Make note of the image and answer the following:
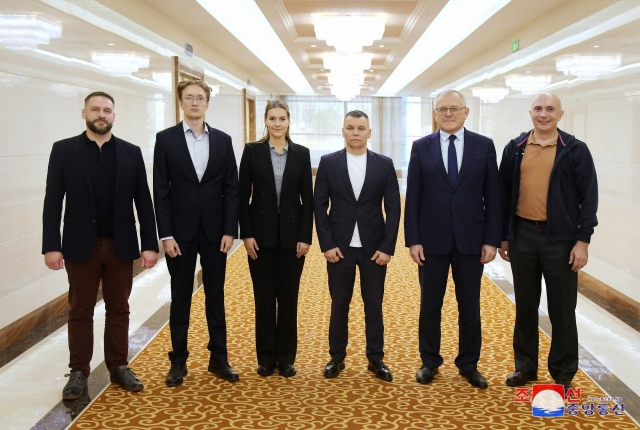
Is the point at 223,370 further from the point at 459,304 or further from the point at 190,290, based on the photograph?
the point at 459,304

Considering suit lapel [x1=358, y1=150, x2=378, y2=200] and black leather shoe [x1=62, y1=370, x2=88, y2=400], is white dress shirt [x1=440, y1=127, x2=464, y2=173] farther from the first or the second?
black leather shoe [x1=62, y1=370, x2=88, y2=400]

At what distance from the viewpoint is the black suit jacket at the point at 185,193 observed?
4.18m

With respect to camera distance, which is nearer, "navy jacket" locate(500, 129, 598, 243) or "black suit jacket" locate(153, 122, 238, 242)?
"navy jacket" locate(500, 129, 598, 243)

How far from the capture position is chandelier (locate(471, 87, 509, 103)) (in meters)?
12.1

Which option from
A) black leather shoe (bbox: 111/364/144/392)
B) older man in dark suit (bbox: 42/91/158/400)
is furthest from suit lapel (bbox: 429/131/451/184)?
black leather shoe (bbox: 111/364/144/392)

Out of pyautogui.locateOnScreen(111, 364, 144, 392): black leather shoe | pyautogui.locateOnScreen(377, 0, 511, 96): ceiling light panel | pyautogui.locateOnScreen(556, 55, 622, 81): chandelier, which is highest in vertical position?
pyautogui.locateOnScreen(377, 0, 511, 96): ceiling light panel

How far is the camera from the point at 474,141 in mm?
4203

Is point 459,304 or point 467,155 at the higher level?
point 467,155

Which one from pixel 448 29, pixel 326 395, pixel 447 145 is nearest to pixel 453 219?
pixel 447 145

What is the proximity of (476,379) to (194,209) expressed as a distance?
215 cm

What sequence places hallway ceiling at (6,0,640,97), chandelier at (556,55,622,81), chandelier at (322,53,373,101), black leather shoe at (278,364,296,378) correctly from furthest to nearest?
chandelier at (322,53,373,101) → chandelier at (556,55,622,81) → hallway ceiling at (6,0,640,97) → black leather shoe at (278,364,296,378)

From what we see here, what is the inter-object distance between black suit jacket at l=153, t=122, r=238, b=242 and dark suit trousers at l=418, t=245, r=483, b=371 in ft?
4.46

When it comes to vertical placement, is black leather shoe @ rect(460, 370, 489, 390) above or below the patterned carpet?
above

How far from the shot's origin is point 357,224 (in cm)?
430
